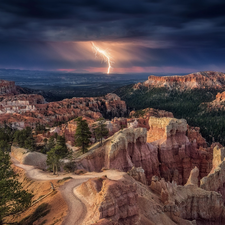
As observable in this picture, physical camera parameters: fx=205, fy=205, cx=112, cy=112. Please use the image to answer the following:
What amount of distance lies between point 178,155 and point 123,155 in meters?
13.8

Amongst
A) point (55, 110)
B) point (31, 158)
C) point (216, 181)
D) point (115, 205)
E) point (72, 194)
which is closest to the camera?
point (115, 205)

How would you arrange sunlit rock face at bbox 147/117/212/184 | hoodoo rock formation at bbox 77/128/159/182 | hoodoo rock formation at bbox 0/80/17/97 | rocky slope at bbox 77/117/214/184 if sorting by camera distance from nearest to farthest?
hoodoo rock formation at bbox 77/128/159/182, rocky slope at bbox 77/117/214/184, sunlit rock face at bbox 147/117/212/184, hoodoo rock formation at bbox 0/80/17/97

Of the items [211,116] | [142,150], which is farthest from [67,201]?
[211,116]

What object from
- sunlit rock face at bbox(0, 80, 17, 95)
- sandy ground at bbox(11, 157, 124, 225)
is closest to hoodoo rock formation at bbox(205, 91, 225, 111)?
sandy ground at bbox(11, 157, 124, 225)

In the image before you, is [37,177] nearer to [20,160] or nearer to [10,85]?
[20,160]

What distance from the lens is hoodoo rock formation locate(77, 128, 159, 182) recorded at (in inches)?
1235

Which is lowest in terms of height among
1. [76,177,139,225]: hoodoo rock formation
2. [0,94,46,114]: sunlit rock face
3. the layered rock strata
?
[0,94,46,114]: sunlit rock face

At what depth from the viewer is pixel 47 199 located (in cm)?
1978

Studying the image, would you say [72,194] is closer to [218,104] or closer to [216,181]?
[216,181]

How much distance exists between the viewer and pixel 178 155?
4038cm

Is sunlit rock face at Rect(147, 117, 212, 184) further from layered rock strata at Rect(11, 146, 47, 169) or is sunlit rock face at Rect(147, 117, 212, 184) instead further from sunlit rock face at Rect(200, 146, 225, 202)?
layered rock strata at Rect(11, 146, 47, 169)

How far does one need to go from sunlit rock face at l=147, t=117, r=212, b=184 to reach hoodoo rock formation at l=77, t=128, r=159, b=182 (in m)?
2.95

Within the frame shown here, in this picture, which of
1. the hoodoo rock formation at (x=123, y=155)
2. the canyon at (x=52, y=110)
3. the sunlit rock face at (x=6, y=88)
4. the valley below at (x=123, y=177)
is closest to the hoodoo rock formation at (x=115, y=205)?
the valley below at (x=123, y=177)

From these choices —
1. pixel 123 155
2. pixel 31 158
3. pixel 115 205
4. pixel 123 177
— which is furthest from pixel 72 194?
pixel 31 158
